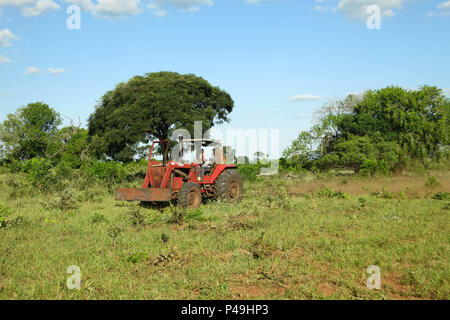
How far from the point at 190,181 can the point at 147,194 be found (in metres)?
1.48

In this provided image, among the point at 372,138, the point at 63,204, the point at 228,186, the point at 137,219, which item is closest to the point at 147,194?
the point at 137,219

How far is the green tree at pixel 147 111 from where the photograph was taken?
19.1 m

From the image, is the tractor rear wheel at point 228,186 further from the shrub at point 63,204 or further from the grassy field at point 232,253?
the shrub at point 63,204

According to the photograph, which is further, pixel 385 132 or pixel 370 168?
pixel 385 132

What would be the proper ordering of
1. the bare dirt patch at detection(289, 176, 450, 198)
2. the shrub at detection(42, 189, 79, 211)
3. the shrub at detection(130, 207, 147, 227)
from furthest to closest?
the bare dirt patch at detection(289, 176, 450, 198) < the shrub at detection(42, 189, 79, 211) < the shrub at detection(130, 207, 147, 227)

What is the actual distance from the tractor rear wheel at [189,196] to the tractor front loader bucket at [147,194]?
35 cm

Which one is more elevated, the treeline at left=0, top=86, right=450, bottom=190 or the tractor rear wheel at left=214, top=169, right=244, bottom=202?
the treeline at left=0, top=86, right=450, bottom=190

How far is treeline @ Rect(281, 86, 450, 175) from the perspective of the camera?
25453 millimetres

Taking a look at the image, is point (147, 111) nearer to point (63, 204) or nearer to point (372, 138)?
point (63, 204)

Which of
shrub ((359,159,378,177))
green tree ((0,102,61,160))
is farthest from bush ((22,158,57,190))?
green tree ((0,102,61,160))

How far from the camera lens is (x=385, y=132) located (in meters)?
26.7

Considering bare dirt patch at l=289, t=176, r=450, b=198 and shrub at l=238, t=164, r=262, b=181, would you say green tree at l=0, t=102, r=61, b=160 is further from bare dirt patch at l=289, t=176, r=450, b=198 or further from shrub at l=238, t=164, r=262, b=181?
bare dirt patch at l=289, t=176, r=450, b=198
